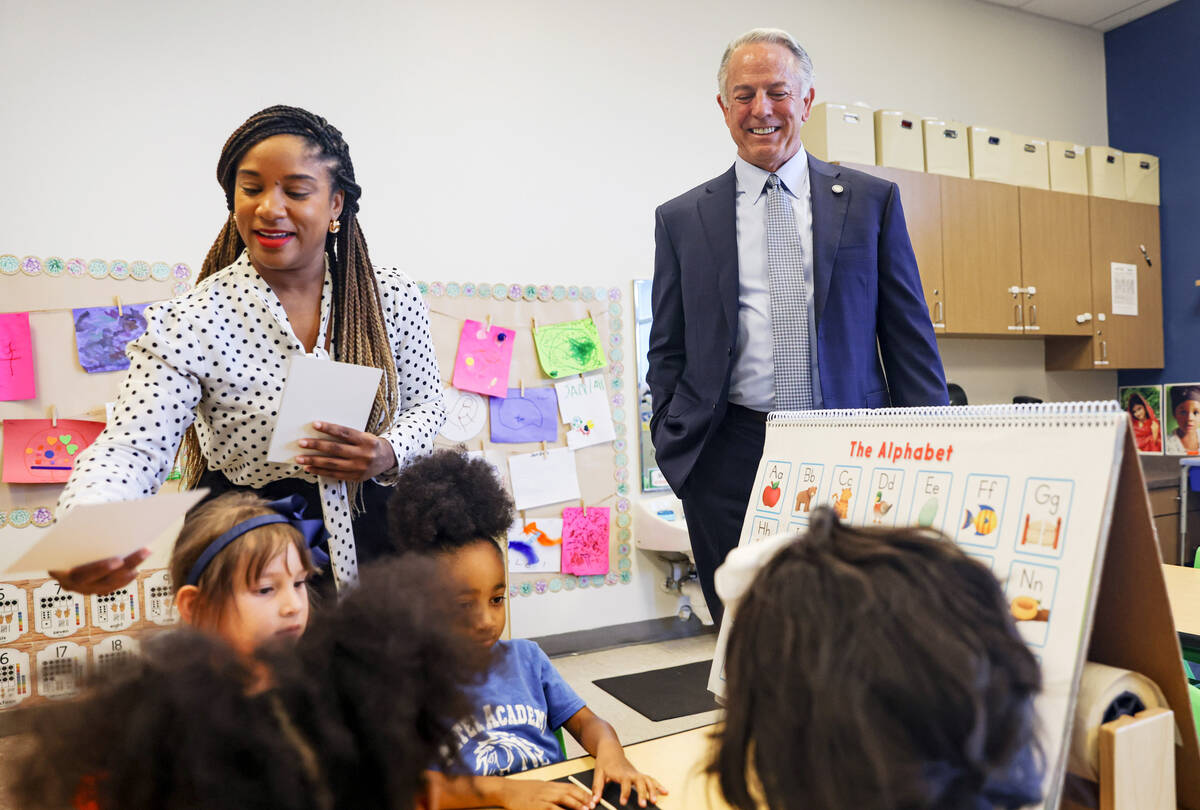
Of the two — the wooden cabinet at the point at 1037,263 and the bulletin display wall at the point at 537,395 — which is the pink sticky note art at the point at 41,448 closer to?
the bulletin display wall at the point at 537,395

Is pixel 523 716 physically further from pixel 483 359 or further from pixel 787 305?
pixel 483 359

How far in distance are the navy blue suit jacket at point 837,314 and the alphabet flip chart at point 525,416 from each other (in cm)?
182

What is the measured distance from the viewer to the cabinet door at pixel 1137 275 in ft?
14.5

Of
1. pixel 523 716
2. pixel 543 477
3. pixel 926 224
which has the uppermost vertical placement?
pixel 926 224

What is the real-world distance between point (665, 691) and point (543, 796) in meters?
2.23

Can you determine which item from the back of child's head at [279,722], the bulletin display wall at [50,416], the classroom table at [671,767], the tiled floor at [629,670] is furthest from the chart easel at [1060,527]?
the bulletin display wall at [50,416]

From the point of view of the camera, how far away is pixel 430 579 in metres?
0.61

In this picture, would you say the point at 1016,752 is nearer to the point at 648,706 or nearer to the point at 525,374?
the point at 648,706

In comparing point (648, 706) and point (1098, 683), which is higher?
point (1098, 683)

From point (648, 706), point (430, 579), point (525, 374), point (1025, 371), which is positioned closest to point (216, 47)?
point (525, 374)

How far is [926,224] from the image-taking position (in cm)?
386

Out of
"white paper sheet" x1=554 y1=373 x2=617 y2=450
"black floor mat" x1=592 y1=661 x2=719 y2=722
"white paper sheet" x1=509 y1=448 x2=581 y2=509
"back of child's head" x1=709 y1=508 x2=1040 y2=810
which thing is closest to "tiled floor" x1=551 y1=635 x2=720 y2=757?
"black floor mat" x1=592 y1=661 x2=719 y2=722

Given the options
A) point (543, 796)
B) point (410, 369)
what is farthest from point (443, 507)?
point (543, 796)

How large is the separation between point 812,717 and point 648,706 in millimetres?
2515
